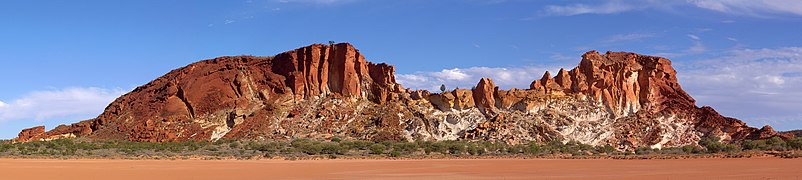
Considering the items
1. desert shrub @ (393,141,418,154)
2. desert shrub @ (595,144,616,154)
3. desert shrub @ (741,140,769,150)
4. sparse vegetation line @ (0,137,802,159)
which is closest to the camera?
sparse vegetation line @ (0,137,802,159)

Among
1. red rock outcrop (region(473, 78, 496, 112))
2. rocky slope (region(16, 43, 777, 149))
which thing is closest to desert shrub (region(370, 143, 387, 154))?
rocky slope (region(16, 43, 777, 149))

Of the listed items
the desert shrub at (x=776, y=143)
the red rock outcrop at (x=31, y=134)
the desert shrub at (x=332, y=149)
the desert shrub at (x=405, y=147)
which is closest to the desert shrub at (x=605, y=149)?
the desert shrub at (x=776, y=143)

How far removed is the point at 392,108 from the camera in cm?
6756

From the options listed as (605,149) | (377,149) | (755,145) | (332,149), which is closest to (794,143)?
(755,145)

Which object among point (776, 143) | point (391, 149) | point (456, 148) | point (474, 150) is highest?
point (391, 149)

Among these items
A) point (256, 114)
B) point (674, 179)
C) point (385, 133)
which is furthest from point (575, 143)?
point (674, 179)

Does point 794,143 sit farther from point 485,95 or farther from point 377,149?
point 377,149

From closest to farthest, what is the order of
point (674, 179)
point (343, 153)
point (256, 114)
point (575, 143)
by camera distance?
1. point (674, 179)
2. point (343, 153)
3. point (575, 143)
4. point (256, 114)

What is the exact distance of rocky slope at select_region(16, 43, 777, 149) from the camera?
2468 inches

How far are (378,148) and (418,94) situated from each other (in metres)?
18.3

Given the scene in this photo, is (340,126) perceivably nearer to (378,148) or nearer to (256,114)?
(256,114)

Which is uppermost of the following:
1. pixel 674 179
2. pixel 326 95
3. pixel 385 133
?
pixel 326 95

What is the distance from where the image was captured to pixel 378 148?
51781 millimetres

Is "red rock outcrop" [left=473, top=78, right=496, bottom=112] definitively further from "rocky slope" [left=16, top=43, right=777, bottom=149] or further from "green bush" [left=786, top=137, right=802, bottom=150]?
"green bush" [left=786, top=137, right=802, bottom=150]
